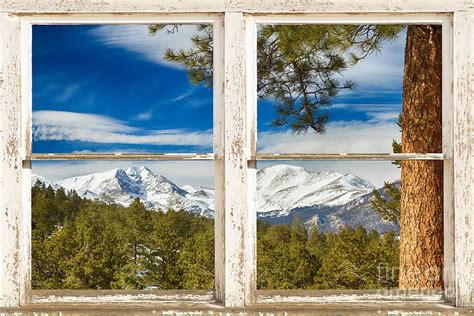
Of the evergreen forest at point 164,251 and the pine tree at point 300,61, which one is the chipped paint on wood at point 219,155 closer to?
the pine tree at point 300,61

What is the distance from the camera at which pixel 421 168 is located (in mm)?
4066

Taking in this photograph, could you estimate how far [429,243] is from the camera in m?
4.12

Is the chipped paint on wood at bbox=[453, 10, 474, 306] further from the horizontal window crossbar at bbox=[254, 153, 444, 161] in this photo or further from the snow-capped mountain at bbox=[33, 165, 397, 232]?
the snow-capped mountain at bbox=[33, 165, 397, 232]

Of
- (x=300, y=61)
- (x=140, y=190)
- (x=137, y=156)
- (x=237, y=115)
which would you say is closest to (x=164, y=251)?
(x=140, y=190)

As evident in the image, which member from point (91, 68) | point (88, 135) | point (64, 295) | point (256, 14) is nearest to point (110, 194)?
point (88, 135)

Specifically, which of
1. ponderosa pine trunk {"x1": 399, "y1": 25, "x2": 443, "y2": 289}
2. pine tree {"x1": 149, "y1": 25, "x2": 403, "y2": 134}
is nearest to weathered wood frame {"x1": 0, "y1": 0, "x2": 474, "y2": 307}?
pine tree {"x1": 149, "y1": 25, "x2": 403, "y2": 134}

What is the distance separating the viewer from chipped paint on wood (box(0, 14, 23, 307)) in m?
2.35

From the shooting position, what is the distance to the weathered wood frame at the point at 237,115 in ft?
7.62

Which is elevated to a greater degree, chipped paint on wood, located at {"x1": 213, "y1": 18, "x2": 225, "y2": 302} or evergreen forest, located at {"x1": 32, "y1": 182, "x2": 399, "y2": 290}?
chipped paint on wood, located at {"x1": 213, "y1": 18, "x2": 225, "y2": 302}

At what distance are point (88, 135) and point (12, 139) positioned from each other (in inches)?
79.0

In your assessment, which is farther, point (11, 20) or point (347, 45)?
point (347, 45)

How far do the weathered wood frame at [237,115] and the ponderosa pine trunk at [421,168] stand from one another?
1.65 meters

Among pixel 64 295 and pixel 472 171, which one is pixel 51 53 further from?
pixel 472 171

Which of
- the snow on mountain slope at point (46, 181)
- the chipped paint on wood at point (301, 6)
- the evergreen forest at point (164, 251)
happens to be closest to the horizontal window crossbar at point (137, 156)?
the chipped paint on wood at point (301, 6)
